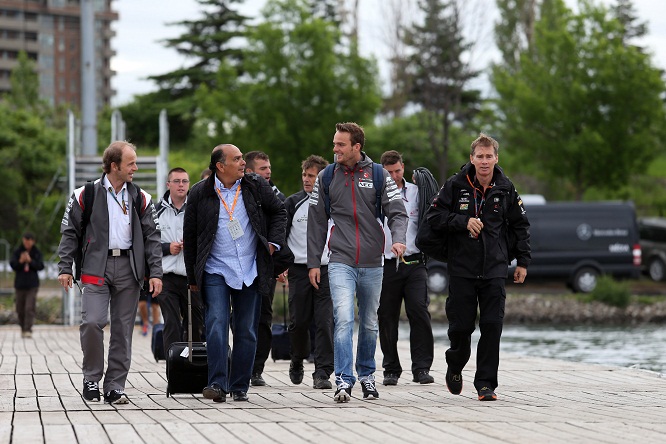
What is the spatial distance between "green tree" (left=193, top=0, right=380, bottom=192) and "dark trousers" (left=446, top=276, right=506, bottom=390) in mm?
40431

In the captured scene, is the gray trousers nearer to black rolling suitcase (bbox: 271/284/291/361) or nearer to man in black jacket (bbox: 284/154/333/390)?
man in black jacket (bbox: 284/154/333/390)

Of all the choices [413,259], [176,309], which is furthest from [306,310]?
[176,309]

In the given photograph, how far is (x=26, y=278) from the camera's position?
21.8m

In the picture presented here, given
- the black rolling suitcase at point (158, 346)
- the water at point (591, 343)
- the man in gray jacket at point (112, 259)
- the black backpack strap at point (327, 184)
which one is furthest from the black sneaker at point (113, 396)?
the water at point (591, 343)

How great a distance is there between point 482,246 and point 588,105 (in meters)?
42.0

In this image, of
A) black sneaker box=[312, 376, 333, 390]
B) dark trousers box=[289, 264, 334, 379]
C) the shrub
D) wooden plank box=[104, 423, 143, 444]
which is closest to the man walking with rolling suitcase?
dark trousers box=[289, 264, 334, 379]

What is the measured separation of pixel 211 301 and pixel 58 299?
721 inches

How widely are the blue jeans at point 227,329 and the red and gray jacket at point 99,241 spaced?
0.52m

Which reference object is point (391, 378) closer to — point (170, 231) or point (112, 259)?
point (170, 231)

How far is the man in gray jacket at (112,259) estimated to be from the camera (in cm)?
1002

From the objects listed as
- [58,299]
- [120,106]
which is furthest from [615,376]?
[120,106]

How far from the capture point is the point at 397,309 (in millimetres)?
12773

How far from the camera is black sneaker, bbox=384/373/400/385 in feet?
39.4

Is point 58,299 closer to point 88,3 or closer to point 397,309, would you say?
point 88,3
